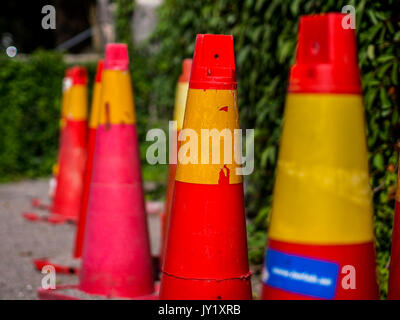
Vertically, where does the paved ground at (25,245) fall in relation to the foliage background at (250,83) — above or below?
below

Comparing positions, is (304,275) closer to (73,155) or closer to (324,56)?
(324,56)

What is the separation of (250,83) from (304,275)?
12.4 feet

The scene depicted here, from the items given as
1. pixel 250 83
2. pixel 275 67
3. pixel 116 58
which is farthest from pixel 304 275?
pixel 250 83

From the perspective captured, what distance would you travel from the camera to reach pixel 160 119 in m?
10.3

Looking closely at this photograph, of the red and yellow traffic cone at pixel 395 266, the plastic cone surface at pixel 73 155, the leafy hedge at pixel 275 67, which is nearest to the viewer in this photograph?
the red and yellow traffic cone at pixel 395 266

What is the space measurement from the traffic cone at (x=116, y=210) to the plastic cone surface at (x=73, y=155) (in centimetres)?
298

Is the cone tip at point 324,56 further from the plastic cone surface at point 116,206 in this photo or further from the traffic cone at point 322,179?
the plastic cone surface at point 116,206

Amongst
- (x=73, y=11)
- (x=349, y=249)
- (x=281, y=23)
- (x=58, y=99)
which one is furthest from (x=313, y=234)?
(x=73, y=11)

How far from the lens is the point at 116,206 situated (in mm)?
4125

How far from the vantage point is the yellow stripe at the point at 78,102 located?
7191 mm

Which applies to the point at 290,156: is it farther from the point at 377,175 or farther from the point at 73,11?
the point at 73,11

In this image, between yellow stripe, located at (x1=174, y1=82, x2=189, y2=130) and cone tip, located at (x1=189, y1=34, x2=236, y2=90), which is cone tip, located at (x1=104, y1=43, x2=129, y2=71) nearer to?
yellow stripe, located at (x1=174, y1=82, x2=189, y2=130)

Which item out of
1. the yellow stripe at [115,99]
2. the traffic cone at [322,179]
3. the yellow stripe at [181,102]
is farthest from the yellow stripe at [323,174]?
the yellow stripe at [181,102]
